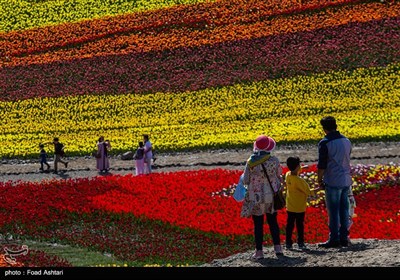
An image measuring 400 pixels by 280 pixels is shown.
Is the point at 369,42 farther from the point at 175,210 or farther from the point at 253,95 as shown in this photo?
the point at 175,210

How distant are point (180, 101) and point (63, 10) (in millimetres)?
28418

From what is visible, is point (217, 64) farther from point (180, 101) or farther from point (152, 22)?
point (152, 22)

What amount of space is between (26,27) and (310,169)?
50906 mm

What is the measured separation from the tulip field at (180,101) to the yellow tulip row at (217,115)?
114mm

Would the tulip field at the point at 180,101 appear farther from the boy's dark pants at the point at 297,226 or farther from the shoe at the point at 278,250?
the shoe at the point at 278,250

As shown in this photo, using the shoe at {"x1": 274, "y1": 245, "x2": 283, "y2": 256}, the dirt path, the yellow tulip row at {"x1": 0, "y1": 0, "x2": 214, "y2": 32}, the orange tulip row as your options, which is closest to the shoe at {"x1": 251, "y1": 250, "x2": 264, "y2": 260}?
the shoe at {"x1": 274, "y1": 245, "x2": 283, "y2": 256}

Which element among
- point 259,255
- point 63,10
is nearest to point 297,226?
point 259,255

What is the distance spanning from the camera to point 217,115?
179ft

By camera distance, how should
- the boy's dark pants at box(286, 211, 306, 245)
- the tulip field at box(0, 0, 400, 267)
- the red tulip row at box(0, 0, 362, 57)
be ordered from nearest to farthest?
the boy's dark pants at box(286, 211, 306, 245), the tulip field at box(0, 0, 400, 267), the red tulip row at box(0, 0, 362, 57)

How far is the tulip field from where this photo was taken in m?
24.5

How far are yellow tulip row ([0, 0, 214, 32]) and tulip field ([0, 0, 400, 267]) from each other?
218 millimetres

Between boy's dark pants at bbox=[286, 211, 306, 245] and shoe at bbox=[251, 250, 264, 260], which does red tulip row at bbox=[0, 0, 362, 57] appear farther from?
shoe at bbox=[251, 250, 264, 260]

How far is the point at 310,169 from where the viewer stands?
33219mm

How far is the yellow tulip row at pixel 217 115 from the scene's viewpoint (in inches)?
1881
